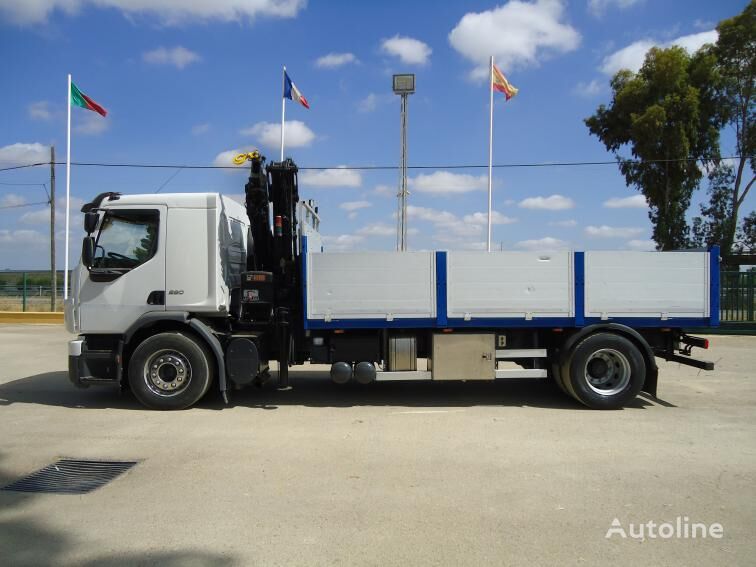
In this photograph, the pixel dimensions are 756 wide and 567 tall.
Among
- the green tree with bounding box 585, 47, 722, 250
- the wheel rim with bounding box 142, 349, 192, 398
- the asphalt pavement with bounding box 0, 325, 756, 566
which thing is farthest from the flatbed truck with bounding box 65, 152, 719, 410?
the green tree with bounding box 585, 47, 722, 250

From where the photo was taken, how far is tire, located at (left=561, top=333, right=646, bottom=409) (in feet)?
23.0

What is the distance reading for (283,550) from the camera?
3357 millimetres

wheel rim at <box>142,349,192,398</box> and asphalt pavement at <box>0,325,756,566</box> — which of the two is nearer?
asphalt pavement at <box>0,325,756,566</box>

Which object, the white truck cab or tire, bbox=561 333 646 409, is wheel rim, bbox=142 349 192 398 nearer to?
the white truck cab

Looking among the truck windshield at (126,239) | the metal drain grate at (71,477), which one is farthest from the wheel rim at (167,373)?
the metal drain grate at (71,477)

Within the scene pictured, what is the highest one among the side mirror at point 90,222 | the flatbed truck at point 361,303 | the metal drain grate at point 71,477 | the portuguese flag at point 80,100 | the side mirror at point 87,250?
the portuguese flag at point 80,100

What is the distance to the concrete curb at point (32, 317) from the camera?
65.5 ft

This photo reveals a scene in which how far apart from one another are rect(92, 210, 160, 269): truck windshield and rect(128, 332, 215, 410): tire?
1.11 metres

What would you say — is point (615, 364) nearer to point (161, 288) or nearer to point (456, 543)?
point (456, 543)

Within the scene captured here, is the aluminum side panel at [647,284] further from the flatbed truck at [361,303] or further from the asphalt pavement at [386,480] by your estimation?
the asphalt pavement at [386,480]

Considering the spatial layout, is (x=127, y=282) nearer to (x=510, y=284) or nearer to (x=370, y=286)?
(x=370, y=286)

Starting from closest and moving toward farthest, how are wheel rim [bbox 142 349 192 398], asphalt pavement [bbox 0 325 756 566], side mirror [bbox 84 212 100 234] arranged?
asphalt pavement [bbox 0 325 756 566]
side mirror [bbox 84 212 100 234]
wheel rim [bbox 142 349 192 398]

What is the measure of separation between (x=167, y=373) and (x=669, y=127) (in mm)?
21876

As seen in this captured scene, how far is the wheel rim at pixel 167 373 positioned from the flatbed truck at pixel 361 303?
1 centimetres
